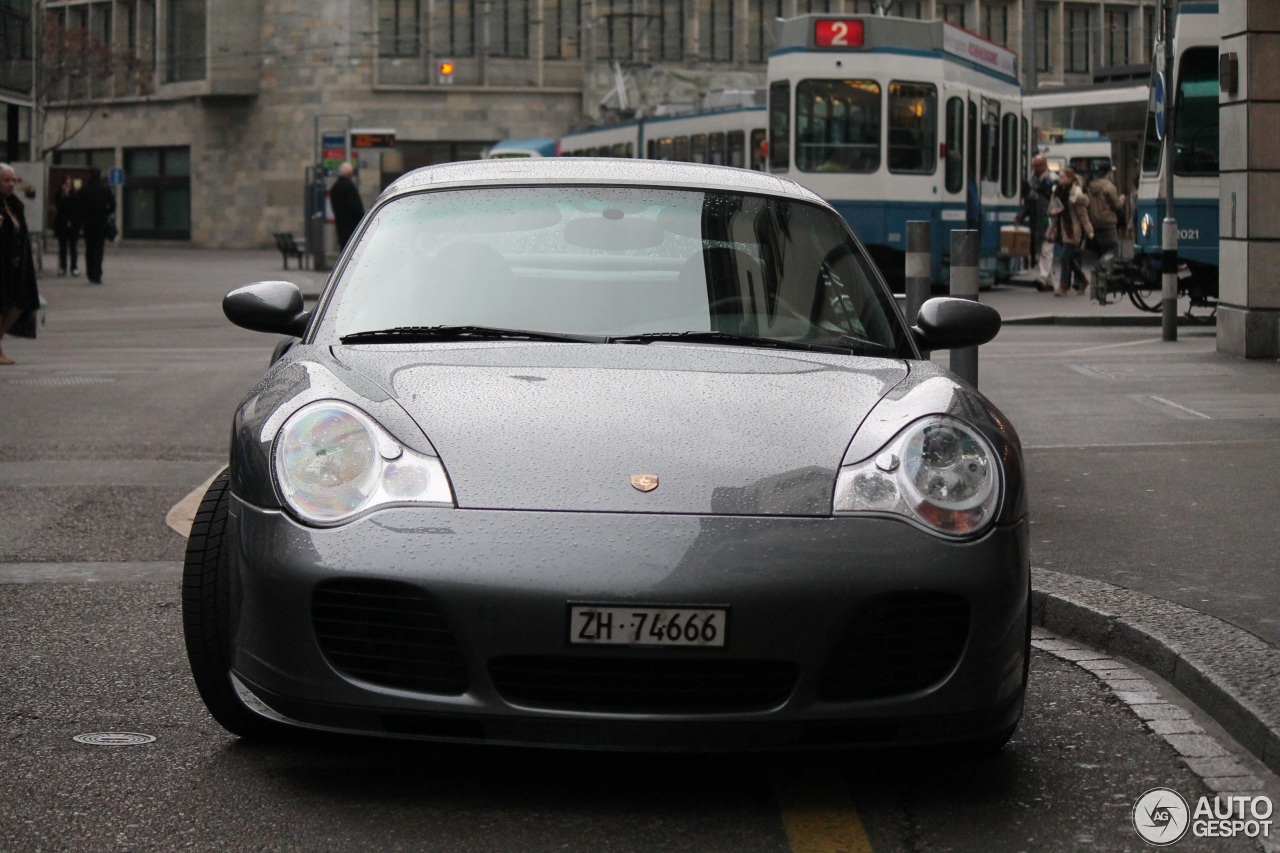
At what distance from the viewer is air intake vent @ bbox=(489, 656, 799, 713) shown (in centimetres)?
376

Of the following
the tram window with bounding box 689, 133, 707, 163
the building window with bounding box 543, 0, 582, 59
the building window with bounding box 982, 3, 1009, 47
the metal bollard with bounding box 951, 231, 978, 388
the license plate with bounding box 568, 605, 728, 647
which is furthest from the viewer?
the building window with bounding box 982, 3, 1009, 47

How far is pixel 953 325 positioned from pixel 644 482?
5.09 feet

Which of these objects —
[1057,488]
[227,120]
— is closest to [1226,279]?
[1057,488]

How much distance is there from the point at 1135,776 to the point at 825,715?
0.90 m

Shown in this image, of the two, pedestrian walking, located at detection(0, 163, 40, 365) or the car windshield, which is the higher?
pedestrian walking, located at detection(0, 163, 40, 365)

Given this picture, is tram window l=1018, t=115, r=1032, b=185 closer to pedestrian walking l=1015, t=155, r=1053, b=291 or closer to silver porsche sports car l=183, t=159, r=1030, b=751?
pedestrian walking l=1015, t=155, r=1053, b=291

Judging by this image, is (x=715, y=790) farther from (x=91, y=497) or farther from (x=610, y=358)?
(x=91, y=497)

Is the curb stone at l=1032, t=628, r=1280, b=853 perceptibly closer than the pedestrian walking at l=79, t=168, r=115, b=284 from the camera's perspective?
Yes

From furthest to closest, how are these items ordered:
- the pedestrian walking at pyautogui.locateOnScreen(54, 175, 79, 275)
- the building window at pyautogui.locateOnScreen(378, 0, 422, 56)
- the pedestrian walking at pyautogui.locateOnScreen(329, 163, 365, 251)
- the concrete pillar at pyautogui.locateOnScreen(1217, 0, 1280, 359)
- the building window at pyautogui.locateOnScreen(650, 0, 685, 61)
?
1. the building window at pyautogui.locateOnScreen(650, 0, 685, 61)
2. the building window at pyautogui.locateOnScreen(378, 0, 422, 56)
3. the pedestrian walking at pyautogui.locateOnScreen(54, 175, 79, 275)
4. the pedestrian walking at pyautogui.locateOnScreen(329, 163, 365, 251)
5. the concrete pillar at pyautogui.locateOnScreen(1217, 0, 1280, 359)

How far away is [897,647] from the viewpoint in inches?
152

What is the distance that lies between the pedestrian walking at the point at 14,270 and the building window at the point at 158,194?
55662 mm

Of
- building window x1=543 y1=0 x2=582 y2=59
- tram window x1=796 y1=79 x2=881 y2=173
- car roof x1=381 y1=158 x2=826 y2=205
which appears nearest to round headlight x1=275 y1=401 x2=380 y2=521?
car roof x1=381 y1=158 x2=826 y2=205

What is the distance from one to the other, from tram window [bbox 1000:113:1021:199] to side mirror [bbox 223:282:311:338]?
25.6 m

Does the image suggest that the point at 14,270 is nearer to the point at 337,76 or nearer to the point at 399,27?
the point at 337,76
